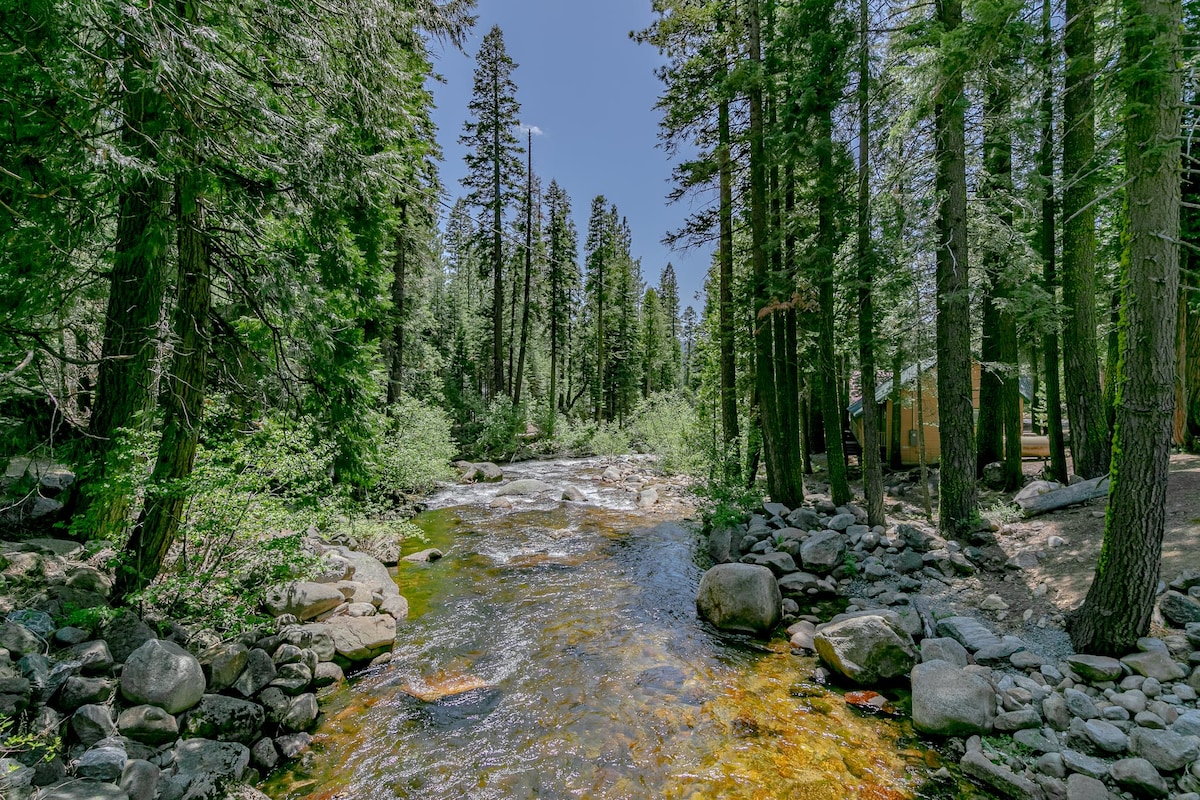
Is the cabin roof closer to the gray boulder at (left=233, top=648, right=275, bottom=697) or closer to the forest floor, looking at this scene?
the forest floor

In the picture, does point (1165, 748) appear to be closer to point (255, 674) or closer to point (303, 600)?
point (255, 674)

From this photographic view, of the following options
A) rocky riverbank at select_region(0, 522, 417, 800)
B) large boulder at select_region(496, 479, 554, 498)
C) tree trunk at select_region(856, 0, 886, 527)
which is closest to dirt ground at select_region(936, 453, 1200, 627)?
tree trunk at select_region(856, 0, 886, 527)

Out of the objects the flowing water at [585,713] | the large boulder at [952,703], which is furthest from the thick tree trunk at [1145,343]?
the flowing water at [585,713]

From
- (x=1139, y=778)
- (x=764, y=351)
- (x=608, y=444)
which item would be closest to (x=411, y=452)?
(x=764, y=351)

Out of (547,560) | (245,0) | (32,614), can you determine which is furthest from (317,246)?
(547,560)

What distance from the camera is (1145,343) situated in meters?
4.30

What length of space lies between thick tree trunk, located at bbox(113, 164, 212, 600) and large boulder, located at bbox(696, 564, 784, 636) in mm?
6041

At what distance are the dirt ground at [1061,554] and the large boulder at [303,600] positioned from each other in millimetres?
7661

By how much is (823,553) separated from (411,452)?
31.1 feet

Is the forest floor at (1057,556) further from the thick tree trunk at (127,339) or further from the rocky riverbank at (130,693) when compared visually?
Result: the thick tree trunk at (127,339)

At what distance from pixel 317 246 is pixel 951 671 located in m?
7.34

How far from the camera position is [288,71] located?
4.99m

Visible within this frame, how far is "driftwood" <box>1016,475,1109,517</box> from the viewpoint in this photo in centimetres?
718

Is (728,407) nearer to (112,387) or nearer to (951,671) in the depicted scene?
(951,671)
